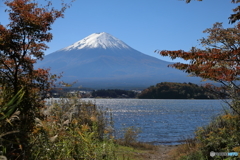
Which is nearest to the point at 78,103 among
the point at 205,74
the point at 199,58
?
the point at 205,74

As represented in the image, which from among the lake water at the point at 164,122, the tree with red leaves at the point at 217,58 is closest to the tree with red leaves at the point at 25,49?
the tree with red leaves at the point at 217,58

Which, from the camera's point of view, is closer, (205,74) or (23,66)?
(23,66)

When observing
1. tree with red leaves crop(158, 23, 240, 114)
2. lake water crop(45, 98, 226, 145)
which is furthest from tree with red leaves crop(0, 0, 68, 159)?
lake water crop(45, 98, 226, 145)

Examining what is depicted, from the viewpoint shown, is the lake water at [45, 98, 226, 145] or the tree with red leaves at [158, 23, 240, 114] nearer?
the tree with red leaves at [158, 23, 240, 114]

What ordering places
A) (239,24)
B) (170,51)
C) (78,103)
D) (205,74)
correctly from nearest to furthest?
(170,51) < (205,74) < (239,24) < (78,103)

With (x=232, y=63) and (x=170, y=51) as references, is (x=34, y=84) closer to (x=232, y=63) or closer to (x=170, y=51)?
(x=170, y=51)

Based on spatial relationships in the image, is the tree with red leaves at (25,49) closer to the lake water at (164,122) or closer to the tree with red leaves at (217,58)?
the tree with red leaves at (217,58)

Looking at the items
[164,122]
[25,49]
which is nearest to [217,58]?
[25,49]

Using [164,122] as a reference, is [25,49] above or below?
above

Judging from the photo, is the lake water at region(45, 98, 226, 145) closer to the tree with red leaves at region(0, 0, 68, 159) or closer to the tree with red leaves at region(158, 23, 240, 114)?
the tree with red leaves at region(158, 23, 240, 114)

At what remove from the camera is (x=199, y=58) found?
6.41 meters

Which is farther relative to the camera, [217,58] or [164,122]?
[164,122]

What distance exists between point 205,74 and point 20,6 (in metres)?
4.61

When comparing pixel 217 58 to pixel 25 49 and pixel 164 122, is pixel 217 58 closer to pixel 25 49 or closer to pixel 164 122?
pixel 25 49
